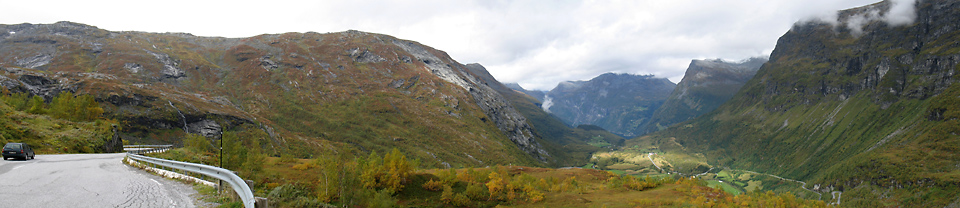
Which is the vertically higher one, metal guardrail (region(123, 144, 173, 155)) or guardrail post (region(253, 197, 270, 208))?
guardrail post (region(253, 197, 270, 208))

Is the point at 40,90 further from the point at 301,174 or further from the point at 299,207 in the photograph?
the point at 299,207

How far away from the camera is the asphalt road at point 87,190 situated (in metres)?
13.0

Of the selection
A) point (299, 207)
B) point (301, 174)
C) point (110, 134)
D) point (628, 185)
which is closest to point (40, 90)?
point (110, 134)

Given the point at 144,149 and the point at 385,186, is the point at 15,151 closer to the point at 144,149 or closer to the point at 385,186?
the point at 144,149

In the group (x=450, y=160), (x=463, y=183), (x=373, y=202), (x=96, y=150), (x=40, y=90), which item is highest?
(x=40, y=90)

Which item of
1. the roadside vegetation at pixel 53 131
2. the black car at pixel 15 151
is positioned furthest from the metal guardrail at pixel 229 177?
Answer: the roadside vegetation at pixel 53 131

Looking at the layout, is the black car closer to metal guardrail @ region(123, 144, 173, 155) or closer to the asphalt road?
the asphalt road

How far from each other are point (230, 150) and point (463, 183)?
38139 millimetres

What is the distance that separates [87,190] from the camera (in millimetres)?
15250

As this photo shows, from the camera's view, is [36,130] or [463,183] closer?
[36,130]

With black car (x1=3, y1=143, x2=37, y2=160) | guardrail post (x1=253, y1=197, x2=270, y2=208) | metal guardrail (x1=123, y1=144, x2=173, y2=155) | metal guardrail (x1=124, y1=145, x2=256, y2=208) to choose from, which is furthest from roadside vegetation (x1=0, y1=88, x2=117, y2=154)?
guardrail post (x1=253, y1=197, x2=270, y2=208)

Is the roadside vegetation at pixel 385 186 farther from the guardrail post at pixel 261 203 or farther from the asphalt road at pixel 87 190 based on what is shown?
the guardrail post at pixel 261 203

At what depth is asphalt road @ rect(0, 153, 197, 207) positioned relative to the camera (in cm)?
1304

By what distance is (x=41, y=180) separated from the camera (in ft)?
57.1
